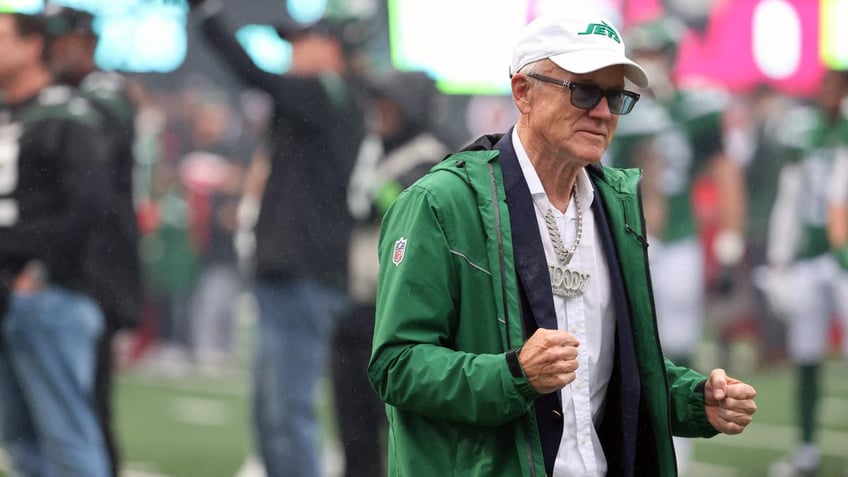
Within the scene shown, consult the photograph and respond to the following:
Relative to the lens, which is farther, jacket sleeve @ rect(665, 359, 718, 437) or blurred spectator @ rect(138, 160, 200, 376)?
blurred spectator @ rect(138, 160, 200, 376)

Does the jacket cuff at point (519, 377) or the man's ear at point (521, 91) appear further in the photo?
the man's ear at point (521, 91)

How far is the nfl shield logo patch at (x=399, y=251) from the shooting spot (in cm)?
287

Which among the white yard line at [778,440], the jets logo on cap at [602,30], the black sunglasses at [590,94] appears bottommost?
the white yard line at [778,440]

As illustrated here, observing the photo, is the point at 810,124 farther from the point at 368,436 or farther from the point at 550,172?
the point at 550,172

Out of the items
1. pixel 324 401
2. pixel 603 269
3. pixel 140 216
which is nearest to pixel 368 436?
pixel 324 401

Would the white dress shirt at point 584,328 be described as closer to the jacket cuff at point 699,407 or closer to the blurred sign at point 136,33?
the jacket cuff at point 699,407

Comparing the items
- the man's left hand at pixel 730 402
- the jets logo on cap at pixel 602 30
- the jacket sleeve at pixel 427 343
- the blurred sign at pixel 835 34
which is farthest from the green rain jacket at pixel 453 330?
the blurred sign at pixel 835 34

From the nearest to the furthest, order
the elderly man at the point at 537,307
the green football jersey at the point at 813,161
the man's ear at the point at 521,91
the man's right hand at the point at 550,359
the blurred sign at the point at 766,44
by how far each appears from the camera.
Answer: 1. the man's right hand at the point at 550,359
2. the elderly man at the point at 537,307
3. the man's ear at the point at 521,91
4. the green football jersey at the point at 813,161
5. the blurred sign at the point at 766,44

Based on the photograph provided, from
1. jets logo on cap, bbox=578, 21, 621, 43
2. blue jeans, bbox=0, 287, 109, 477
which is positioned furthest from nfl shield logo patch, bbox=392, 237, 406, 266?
blue jeans, bbox=0, 287, 109, 477

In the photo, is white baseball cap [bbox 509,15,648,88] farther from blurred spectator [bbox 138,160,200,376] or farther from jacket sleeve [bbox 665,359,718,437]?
blurred spectator [bbox 138,160,200,376]

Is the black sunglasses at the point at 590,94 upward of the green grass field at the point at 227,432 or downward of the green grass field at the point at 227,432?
upward

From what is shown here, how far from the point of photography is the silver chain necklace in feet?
9.71

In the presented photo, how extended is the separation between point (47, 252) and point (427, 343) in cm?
317

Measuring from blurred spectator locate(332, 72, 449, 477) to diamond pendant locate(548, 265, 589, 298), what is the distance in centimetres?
263
